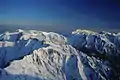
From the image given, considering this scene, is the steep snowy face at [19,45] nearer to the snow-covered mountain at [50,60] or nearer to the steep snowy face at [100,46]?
the snow-covered mountain at [50,60]

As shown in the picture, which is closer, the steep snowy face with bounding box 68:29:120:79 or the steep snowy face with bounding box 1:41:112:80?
the steep snowy face with bounding box 1:41:112:80

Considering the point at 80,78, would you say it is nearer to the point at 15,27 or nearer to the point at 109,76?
the point at 109,76

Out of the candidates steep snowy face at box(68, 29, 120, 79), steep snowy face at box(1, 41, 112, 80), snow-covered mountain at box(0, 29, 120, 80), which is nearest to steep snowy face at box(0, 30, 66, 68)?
snow-covered mountain at box(0, 29, 120, 80)

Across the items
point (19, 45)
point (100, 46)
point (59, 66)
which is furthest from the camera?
point (100, 46)

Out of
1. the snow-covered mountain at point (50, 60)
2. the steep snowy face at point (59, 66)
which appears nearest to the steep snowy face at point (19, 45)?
the snow-covered mountain at point (50, 60)

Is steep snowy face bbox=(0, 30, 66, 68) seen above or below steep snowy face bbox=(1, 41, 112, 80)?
above

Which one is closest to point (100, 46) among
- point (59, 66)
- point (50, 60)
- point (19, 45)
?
point (50, 60)

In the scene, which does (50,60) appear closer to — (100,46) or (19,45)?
(19,45)

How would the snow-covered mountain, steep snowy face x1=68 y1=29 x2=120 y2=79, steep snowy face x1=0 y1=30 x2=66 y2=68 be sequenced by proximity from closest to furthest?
the snow-covered mountain < steep snowy face x1=0 y1=30 x2=66 y2=68 < steep snowy face x1=68 y1=29 x2=120 y2=79

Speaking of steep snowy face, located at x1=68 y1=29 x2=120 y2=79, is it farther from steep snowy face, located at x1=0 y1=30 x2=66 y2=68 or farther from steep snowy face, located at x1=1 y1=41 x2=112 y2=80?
steep snowy face, located at x1=0 y1=30 x2=66 y2=68
